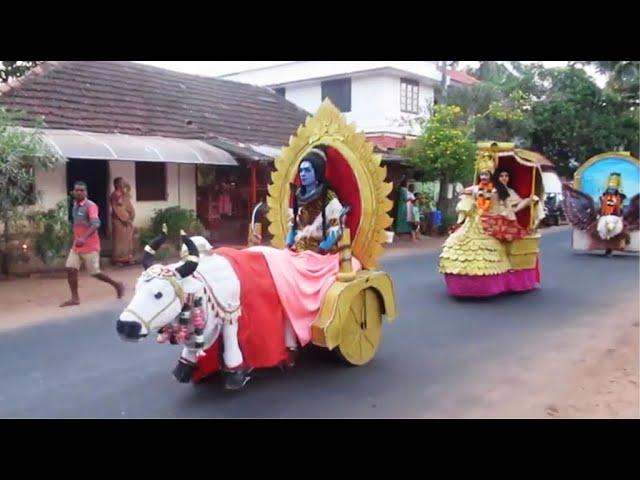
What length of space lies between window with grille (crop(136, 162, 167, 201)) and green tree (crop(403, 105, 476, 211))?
21.5ft

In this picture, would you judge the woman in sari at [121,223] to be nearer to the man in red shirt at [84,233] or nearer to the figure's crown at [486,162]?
the man in red shirt at [84,233]

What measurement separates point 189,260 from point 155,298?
0.34 m

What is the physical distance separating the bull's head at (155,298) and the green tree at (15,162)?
526cm

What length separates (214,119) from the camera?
596 inches

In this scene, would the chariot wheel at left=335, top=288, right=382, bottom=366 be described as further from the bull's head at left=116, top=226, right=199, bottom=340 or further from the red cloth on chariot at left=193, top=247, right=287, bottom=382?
the bull's head at left=116, top=226, right=199, bottom=340

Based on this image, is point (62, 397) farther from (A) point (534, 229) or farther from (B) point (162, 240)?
(A) point (534, 229)

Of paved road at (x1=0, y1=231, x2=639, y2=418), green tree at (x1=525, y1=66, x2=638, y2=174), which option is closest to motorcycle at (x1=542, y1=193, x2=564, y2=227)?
green tree at (x1=525, y1=66, x2=638, y2=174)

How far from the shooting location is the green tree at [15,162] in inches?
324

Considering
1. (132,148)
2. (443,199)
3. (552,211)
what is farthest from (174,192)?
(552,211)

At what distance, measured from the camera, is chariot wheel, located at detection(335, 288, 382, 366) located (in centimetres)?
512

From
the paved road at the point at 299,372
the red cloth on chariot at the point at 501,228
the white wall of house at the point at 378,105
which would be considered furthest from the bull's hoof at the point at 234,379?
the white wall of house at the point at 378,105
